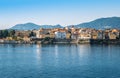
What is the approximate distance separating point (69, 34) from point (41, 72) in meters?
67.3

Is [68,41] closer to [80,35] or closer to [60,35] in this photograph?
[60,35]

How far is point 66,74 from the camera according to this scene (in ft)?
86.0

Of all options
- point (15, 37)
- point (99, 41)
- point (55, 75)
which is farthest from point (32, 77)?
point (15, 37)

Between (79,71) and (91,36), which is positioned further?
(91,36)

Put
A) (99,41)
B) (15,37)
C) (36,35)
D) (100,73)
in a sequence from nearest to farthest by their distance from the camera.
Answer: (100,73)
(99,41)
(15,37)
(36,35)

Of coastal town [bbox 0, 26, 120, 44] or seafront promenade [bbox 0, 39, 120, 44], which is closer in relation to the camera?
seafront promenade [bbox 0, 39, 120, 44]

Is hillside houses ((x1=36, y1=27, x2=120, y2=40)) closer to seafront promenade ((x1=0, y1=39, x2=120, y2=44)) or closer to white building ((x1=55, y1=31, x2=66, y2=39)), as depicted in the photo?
white building ((x1=55, y1=31, x2=66, y2=39))

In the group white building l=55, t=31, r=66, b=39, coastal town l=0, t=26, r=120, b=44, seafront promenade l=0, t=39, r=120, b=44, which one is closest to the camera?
seafront promenade l=0, t=39, r=120, b=44

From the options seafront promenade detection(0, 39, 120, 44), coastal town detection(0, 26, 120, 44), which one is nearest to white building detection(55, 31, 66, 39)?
coastal town detection(0, 26, 120, 44)

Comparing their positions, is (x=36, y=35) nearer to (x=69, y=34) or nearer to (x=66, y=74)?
(x=69, y=34)

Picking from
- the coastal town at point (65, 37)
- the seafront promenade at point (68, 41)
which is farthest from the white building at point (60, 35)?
the seafront promenade at point (68, 41)

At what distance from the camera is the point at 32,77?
25.0m

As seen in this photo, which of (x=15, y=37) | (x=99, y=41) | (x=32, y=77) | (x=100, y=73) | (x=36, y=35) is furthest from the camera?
(x=36, y=35)

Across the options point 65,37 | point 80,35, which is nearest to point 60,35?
point 65,37
